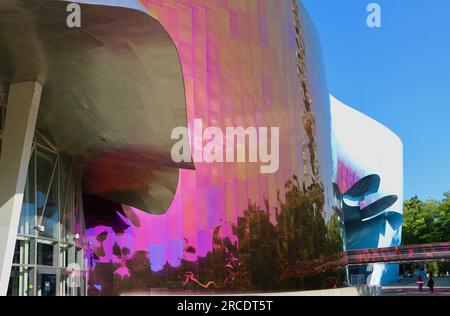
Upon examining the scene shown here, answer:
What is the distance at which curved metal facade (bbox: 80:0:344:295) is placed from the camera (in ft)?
64.0

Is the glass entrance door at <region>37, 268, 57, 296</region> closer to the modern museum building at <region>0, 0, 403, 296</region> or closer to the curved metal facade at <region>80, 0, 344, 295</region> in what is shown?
the modern museum building at <region>0, 0, 403, 296</region>

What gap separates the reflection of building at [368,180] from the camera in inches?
2457

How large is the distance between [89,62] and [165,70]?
1810mm

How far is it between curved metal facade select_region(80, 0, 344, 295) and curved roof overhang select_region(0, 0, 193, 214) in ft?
4.28

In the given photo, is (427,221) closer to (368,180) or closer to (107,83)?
(368,180)

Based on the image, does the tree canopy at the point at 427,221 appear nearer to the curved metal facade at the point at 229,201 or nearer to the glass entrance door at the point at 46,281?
the curved metal facade at the point at 229,201

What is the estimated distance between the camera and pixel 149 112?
52.3 ft

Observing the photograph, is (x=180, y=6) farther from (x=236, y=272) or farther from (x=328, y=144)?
(x=328, y=144)

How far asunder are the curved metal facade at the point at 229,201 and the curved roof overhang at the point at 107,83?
1.30 m

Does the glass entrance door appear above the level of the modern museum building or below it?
below

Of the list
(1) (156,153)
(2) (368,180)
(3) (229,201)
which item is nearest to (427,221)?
(2) (368,180)

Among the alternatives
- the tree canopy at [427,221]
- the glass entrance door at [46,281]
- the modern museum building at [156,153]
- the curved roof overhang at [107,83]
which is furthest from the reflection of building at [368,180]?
the glass entrance door at [46,281]

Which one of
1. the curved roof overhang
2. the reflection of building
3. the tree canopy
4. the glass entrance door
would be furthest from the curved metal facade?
the tree canopy

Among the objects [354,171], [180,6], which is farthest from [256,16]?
[354,171]
